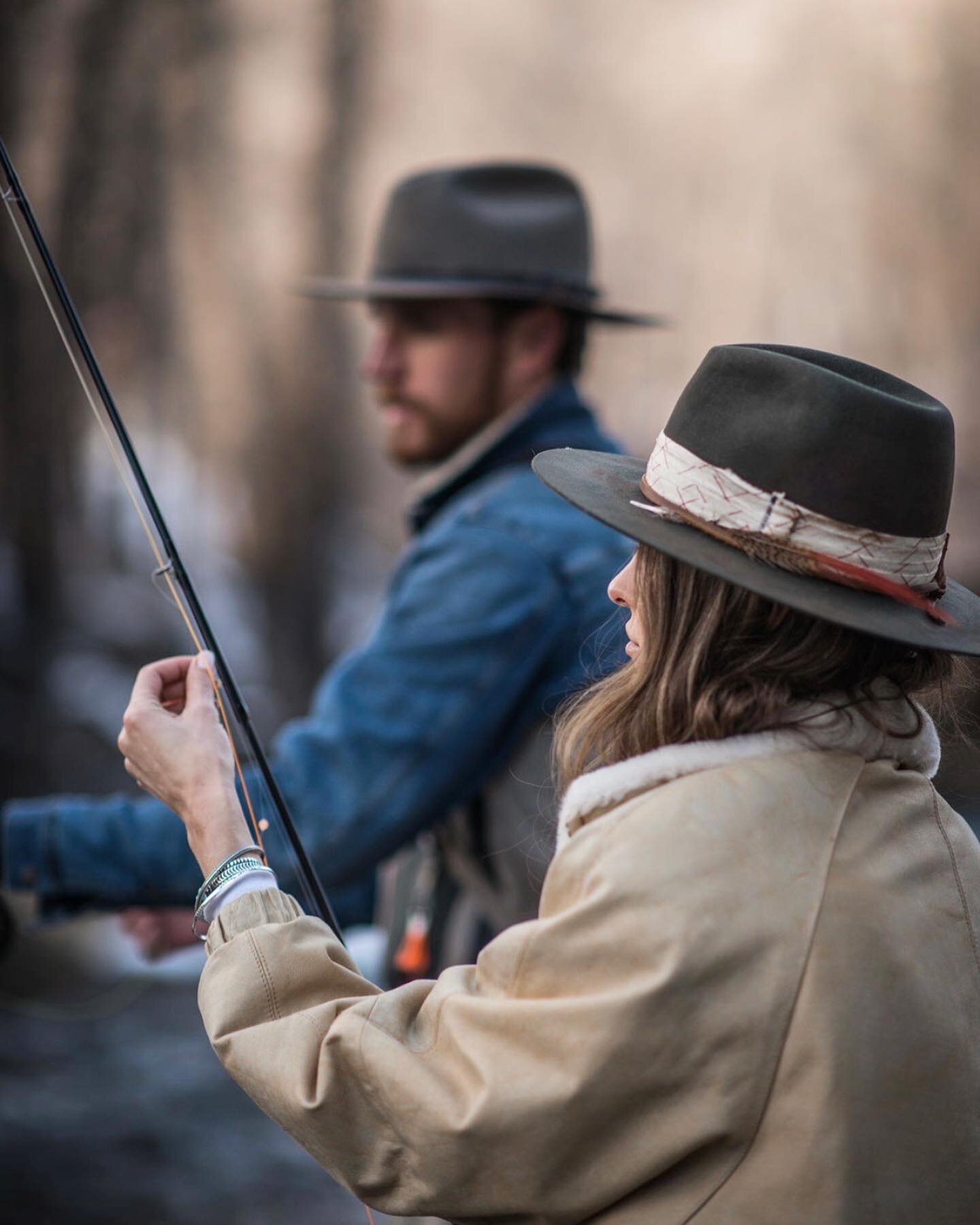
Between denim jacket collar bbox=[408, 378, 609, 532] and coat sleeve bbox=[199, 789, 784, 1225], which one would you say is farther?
denim jacket collar bbox=[408, 378, 609, 532]

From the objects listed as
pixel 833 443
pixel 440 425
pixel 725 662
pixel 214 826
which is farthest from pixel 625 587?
pixel 440 425

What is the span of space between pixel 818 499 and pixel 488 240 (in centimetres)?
166

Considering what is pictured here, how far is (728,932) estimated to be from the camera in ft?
3.60

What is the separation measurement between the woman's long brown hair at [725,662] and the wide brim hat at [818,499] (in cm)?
4

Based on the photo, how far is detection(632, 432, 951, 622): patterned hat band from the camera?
1194mm

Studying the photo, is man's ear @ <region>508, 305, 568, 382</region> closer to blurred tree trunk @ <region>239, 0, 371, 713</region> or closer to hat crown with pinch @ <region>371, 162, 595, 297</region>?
hat crown with pinch @ <region>371, 162, 595, 297</region>

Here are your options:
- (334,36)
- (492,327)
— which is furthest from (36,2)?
(492,327)

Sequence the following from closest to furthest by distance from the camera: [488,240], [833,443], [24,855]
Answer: [833,443] → [24,855] → [488,240]

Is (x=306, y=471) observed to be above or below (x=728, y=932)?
below

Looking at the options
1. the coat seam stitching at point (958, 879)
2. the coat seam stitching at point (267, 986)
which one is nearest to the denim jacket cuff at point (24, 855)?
the coat seam stitching at point (267, 986)

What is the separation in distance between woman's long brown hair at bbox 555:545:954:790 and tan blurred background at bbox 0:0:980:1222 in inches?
102

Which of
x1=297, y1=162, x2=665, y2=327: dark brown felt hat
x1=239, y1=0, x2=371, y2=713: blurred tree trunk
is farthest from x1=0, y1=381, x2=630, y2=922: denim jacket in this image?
x1=239, y1=0, x2=371, y2=713: blurred tree trunk

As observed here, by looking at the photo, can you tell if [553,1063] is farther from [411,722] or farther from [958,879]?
[411,722]

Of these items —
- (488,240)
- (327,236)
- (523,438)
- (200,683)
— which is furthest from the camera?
(327,236)
